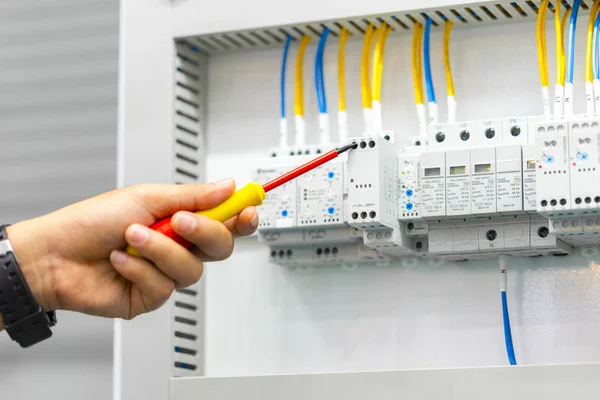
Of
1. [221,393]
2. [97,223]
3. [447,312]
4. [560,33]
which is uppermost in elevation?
[560,33]

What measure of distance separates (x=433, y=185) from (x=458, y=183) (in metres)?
0.04

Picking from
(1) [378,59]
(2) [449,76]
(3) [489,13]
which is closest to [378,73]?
(1) [378,59]

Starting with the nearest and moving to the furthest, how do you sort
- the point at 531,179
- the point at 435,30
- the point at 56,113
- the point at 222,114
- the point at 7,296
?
the point at 7,296, the point at 531,179, the point at 435,30, the point at 222,114, the point at 56,113

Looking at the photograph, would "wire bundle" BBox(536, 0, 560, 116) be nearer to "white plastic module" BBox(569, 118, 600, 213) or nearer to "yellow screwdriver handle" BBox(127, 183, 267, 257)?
"white plastic module" BBox(569, 118, 600, 213)

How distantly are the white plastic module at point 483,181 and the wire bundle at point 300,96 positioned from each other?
368 millimetres

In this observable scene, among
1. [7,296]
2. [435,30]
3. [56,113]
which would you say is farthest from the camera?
[56,113]

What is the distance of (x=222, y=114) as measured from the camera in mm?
2090

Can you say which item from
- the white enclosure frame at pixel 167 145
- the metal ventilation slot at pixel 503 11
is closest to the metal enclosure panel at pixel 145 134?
the white enclosure frame at pixel 167 145

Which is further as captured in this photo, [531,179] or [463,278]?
[463,278]

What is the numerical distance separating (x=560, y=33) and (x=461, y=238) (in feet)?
1.28

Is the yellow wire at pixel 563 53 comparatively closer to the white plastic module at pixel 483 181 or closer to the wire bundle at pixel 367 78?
the white plastic module at pixel 483 181

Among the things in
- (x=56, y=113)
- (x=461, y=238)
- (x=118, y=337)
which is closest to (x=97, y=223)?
(x=118, y=337)

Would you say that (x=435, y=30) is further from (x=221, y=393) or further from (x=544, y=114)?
(x=221, y=393)

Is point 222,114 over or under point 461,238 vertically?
over
